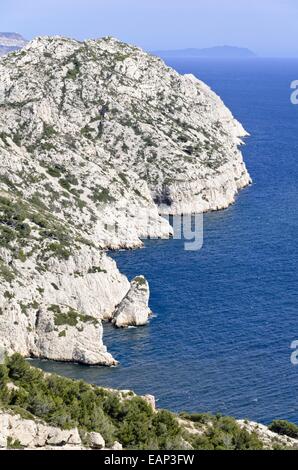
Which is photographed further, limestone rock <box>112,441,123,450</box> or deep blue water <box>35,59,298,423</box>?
deep blue water <box>35,59,298,423</box>

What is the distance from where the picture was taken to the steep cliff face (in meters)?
74.4

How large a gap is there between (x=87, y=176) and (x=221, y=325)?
4310cm

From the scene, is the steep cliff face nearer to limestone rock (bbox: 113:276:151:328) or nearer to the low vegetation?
limestone rock (bbox: 113:276:151:328)

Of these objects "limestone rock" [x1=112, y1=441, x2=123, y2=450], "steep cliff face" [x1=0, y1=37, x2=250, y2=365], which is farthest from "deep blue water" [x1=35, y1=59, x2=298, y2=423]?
"limestone rock" [x1=112, y1=441, x2=123, y2=450]

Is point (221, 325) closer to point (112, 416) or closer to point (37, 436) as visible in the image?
point (112, 416)

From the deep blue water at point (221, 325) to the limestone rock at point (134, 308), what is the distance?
118 cm

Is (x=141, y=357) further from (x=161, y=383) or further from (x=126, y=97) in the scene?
(x=126, y=97)

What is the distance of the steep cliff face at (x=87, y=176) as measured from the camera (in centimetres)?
7444

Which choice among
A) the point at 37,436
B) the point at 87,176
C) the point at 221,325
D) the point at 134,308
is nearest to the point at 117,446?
the point at 37,436

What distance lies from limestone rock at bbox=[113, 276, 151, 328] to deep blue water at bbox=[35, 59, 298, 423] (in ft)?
3.86

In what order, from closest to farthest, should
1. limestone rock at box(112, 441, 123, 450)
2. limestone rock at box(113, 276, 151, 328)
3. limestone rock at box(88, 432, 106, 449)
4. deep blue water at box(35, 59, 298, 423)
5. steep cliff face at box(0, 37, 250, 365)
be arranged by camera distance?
limestone rock at box(88, 432, 106, 449) < limestone rock at box(112, 441, 123, 450) < deep blue water at box(35, 59, 298, 423) < steep cliff face at box(0, 37, 250, 365) < limestone rock at box(113, 276, 151, 328)

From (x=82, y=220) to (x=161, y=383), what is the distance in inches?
1712

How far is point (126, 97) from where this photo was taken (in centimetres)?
13675

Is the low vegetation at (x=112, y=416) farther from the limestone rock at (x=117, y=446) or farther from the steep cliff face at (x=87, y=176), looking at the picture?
the steep cliff face at (x=87, y=176)
